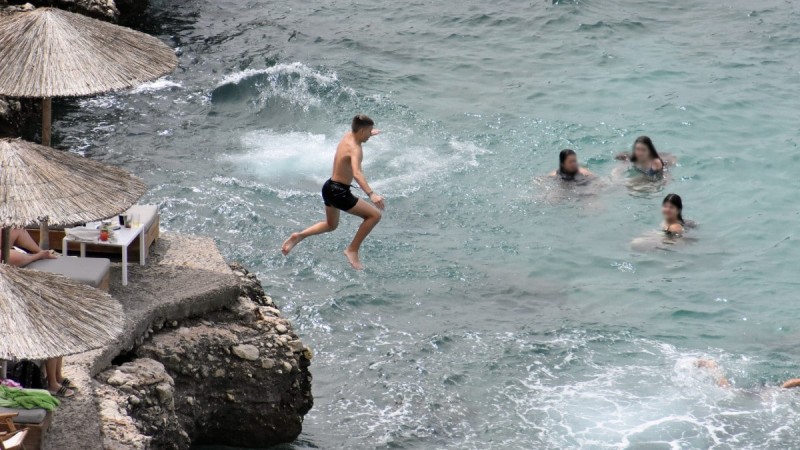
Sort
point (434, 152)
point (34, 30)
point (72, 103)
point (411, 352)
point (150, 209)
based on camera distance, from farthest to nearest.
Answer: point (72, 103) < point (434, 152) < point (411, 352) < point (150, 209) < point (34, 30)

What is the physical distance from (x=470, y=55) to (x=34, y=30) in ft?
49.0

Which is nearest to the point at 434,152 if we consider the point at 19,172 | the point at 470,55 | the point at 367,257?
the point at 367,257

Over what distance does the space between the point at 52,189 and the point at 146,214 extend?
243 centimetres

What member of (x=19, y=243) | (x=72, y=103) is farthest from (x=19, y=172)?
(x=72, y=103)

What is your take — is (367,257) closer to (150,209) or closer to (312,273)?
(312,273)

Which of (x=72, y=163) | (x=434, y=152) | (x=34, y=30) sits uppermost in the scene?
(x=34, y=30)

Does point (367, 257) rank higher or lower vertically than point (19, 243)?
lower

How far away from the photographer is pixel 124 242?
11719 mm

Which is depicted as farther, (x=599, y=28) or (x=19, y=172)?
(x=599, y=28)

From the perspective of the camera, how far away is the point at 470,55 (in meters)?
25.2

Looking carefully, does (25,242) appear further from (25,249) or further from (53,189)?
(53,189)

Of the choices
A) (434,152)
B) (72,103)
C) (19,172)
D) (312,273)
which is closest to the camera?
(19,172)

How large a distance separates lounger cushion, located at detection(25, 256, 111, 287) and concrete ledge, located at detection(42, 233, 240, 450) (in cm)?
43

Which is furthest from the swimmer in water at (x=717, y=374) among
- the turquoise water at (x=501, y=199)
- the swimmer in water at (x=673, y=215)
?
the swimmer in water at (x=673, y=215)
